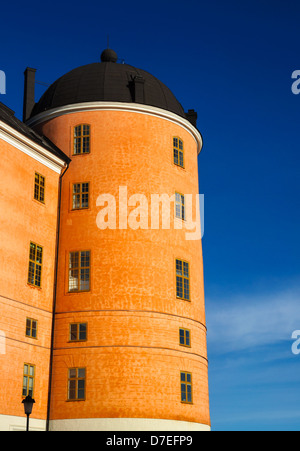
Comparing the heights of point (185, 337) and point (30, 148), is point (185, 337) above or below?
below

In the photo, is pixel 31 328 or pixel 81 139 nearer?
pixel 31 328

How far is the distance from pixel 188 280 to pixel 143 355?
514 centimetres

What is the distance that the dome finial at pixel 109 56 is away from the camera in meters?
39.8

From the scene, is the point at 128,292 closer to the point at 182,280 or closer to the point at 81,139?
the point at 182,280

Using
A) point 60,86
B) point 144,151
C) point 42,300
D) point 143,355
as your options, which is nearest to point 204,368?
point 143,355

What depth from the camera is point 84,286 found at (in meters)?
30.9

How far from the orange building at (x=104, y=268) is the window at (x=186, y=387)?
3.3 inches

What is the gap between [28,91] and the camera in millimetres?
38375

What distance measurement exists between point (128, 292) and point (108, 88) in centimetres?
1184

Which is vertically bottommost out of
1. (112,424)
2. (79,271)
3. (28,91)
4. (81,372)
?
(112,424)

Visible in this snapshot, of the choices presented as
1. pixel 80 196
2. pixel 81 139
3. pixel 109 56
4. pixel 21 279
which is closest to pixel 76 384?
pixel 21 279

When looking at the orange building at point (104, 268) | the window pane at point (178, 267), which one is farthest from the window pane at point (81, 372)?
the window pane at point (178, 267)

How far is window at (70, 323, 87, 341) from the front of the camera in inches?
1181
